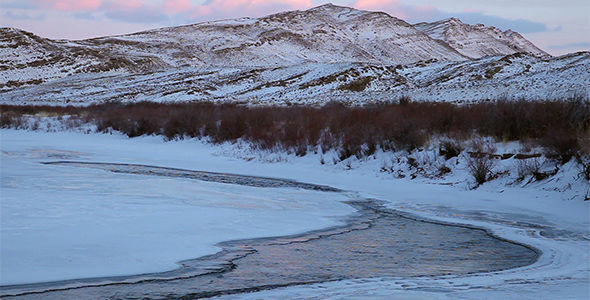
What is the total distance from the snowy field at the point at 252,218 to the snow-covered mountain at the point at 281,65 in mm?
19836

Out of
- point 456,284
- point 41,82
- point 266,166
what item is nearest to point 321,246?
point 456,284

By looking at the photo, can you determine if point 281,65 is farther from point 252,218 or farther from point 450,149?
point 252,218

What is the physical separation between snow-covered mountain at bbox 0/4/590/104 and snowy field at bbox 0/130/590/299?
19.8m

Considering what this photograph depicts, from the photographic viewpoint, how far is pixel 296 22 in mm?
160375

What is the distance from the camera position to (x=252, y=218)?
330 inches

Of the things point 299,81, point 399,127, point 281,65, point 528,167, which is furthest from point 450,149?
point 281,65

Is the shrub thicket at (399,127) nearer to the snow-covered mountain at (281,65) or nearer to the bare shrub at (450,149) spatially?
the bare shrub at (450,149)

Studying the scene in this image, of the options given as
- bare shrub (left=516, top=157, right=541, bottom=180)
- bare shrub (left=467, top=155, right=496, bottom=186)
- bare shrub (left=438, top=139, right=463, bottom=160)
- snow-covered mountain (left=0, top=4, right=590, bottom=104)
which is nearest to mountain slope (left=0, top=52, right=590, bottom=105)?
snow-covered mountain (left=0, top=4, right=590, bottom=104)

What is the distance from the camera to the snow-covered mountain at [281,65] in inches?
1967

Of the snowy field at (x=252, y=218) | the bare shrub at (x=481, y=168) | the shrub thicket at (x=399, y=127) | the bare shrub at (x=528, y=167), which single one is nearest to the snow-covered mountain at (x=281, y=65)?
the shrub thicket at (x=399, y=127)

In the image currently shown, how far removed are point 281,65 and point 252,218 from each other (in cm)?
11020

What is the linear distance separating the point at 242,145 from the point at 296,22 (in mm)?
145241

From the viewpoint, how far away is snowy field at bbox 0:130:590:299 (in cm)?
523

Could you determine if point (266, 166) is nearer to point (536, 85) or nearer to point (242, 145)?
point (242, 145)
